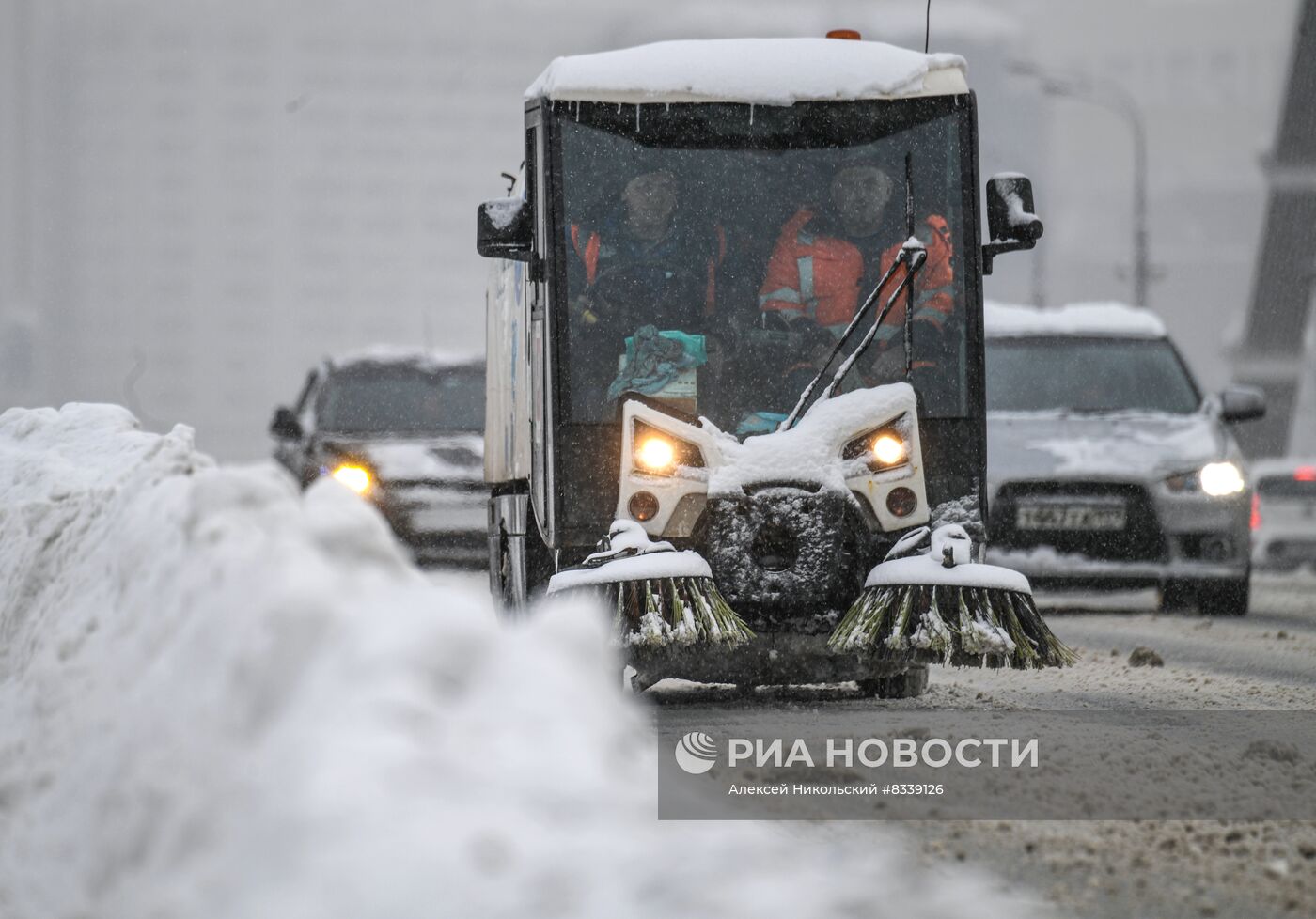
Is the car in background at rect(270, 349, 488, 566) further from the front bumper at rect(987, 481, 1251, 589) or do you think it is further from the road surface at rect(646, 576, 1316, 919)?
the road surface at rect(646, 576, 1316, 919)

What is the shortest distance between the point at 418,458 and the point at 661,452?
7330 millimetres

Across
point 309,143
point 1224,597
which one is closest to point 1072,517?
point 1224,597

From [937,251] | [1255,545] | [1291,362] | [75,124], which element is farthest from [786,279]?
[75,124]

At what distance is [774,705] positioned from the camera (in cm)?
809

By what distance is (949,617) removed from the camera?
24.4 ft

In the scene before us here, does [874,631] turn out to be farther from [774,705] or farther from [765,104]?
[765,104]

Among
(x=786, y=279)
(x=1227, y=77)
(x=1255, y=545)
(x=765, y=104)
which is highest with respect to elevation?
(x=1227, y=77)

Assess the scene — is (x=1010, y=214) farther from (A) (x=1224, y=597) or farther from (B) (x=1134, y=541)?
(A) (x=1224, y=597)

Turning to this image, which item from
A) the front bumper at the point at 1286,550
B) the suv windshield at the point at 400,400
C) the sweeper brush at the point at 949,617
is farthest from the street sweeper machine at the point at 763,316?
the front bumper at the point at 1286,550

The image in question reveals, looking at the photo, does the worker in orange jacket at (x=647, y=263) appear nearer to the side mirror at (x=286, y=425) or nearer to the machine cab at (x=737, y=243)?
the machine cab at (x=737, y=243)

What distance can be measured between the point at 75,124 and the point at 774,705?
147 meters

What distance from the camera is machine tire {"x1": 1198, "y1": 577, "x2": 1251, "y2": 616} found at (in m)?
13.3

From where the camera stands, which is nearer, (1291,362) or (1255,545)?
(1255,545)

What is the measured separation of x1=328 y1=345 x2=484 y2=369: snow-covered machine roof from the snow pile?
12343 mm
